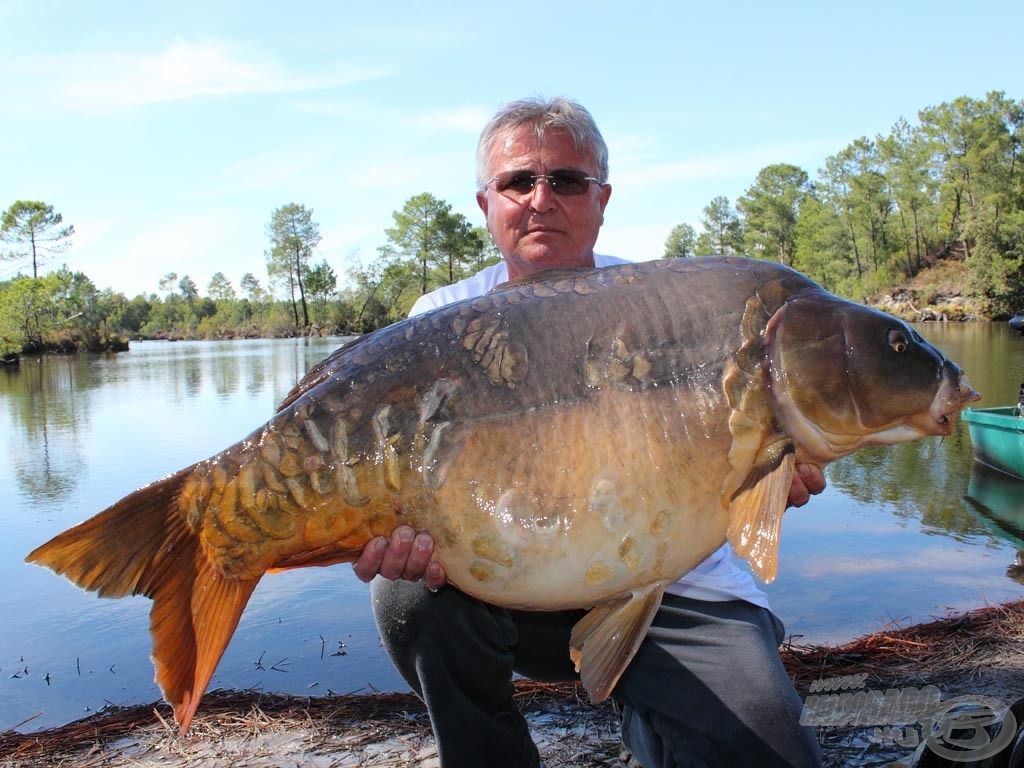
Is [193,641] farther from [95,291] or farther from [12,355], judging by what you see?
[95,291]

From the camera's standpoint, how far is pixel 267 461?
1.90 metres

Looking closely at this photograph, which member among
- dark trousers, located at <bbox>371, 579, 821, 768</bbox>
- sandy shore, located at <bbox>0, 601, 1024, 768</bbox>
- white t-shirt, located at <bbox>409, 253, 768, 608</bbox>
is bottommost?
sandy shore, located at <bbox>0, 601, 1024, 768</bbox>

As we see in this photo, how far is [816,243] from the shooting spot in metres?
60.8

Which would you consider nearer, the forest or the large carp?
the large carp

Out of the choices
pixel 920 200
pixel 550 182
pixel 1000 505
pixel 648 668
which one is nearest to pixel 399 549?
pixel 648 668

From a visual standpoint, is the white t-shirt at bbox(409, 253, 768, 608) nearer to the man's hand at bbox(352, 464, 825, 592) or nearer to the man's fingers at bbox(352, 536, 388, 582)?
the man's hand at bbox(352, 464, 825, 592)

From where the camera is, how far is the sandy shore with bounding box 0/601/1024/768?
9.20 feet

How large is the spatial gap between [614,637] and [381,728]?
1455mm

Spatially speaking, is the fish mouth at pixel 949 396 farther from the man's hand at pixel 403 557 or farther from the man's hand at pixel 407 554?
the man's hand at pixel 403 557

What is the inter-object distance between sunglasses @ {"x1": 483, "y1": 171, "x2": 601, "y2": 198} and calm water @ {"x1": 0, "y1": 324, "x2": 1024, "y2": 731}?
2508 millimetres

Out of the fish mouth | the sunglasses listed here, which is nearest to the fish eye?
the fish mouth

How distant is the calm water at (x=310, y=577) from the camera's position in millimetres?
4430

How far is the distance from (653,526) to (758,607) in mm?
911

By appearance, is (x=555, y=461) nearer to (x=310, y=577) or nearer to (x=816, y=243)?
(x=310, y=577)
